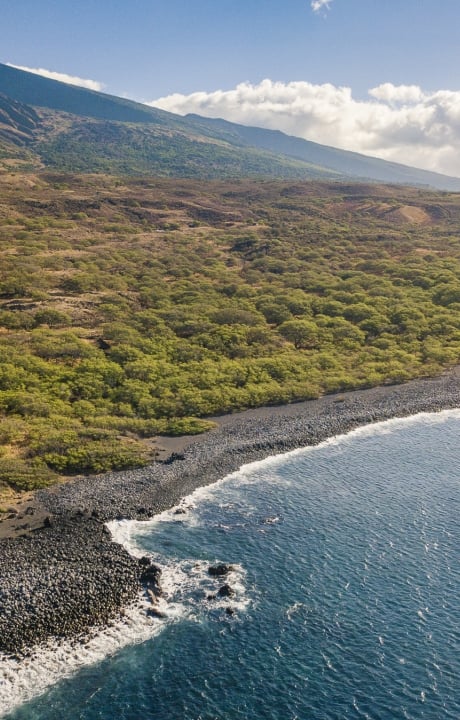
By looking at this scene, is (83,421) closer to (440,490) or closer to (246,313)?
(440,490)

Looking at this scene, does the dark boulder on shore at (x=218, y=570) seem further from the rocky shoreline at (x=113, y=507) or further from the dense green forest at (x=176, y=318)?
the dense green forest at (x=176, y=318)

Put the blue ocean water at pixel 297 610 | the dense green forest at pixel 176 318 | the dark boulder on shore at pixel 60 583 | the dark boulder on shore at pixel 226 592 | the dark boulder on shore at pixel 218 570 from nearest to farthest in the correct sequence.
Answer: the blue ocean water at pixel 297 610, the dark boulder on shore at pixel 60 583, the dark boulder on shore at pixel 226 592, the dark boulder on shore at pixel 218 570, the dense green forest at pixel 176 318

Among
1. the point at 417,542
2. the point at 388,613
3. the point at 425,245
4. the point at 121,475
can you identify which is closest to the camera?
the point at 388,613

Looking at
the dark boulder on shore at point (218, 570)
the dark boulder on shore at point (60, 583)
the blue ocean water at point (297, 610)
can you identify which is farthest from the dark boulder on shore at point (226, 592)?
the dark boulder on shore at point (60, 583)

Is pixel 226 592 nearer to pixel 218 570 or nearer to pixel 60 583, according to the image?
pixel 218 570

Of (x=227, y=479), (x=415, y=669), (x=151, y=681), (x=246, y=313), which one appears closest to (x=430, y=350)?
(x=246, y=313)

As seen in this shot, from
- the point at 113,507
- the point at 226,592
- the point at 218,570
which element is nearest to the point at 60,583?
the point at 113,507

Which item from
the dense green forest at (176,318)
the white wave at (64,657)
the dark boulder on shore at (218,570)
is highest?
the dense green forest at (176,318)
